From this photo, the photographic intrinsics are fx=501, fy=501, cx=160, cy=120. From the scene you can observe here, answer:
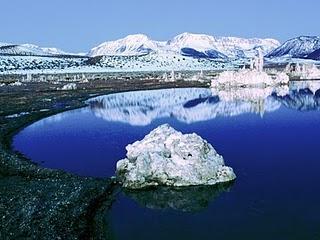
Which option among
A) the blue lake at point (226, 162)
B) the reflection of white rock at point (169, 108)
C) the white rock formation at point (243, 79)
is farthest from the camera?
the white rock formation at point (243, 79)

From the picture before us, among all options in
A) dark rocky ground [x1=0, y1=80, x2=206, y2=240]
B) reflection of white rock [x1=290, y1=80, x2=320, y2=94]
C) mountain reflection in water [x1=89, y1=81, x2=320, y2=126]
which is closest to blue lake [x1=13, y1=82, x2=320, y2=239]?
mountain reflection in water [x1=89, y1=81, x2=320, y2=126]

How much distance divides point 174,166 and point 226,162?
5.94m

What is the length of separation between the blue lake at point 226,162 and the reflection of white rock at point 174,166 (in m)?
0.82

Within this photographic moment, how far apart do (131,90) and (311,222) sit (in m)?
85.4

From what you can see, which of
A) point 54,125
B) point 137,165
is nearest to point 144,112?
point 54,125

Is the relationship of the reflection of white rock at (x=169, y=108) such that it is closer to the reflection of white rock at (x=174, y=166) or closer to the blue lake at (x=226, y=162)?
the blue lake at (x=226, y=162)

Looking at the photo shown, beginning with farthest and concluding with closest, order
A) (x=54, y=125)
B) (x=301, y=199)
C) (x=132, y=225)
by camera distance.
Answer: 1. (x=54, y=125)
2. (x=301, y=199)
3. (x=132, y=225)

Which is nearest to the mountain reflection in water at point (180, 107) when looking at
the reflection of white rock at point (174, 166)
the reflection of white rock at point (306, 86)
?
the reflection of white rock at point (306, 86)

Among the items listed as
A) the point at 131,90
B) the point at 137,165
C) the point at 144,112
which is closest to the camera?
the point at 137,165

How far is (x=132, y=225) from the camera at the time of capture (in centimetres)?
2097

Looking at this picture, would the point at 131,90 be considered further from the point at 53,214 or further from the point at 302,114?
the point at 53,214

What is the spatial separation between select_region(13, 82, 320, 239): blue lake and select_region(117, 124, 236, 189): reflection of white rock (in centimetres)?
82

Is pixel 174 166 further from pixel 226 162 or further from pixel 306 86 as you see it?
pixel 306 86

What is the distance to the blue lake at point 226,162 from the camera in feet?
67.4
